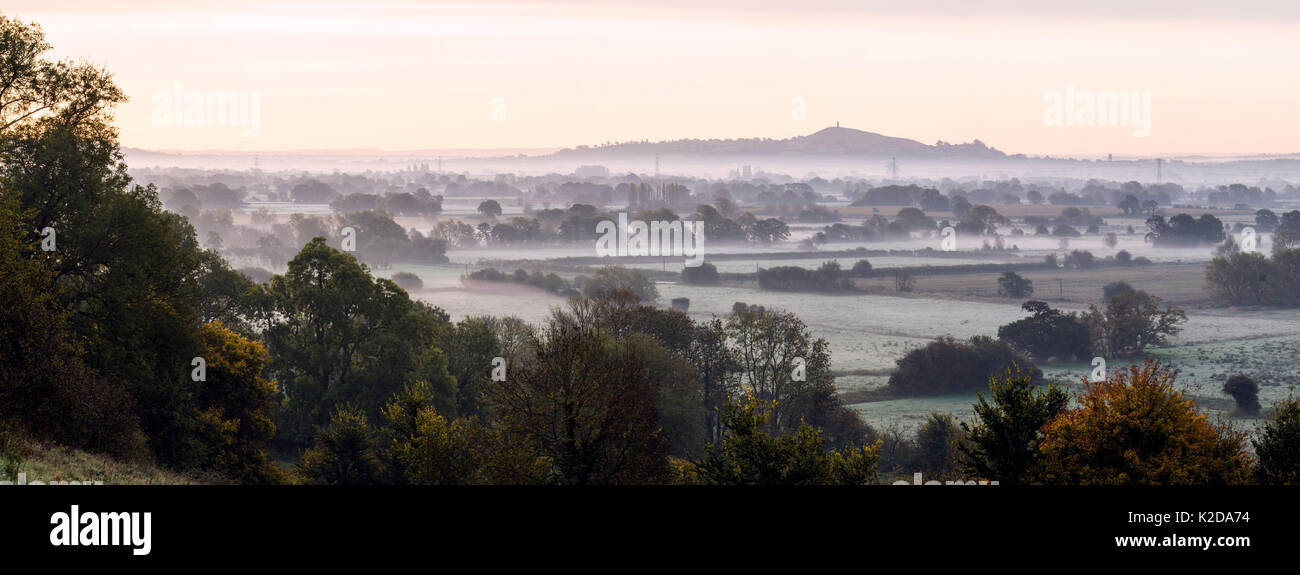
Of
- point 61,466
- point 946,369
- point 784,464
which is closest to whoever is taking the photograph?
point 61,466

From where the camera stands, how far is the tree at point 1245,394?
6644 cm

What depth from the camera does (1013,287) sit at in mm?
131875

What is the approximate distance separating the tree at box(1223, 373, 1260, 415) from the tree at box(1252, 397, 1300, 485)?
1655 inches

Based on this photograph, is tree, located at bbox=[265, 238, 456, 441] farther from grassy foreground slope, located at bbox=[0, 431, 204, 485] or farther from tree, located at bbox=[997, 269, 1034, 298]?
tree, located at bbox=[997, 269, 1034, 298]

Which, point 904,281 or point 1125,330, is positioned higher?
point 904,281

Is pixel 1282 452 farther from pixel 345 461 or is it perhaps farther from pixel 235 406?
pixel 235 406

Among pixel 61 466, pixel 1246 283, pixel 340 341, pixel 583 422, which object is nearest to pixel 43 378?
pixel 61 466

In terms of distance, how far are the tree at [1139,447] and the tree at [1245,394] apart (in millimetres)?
43913

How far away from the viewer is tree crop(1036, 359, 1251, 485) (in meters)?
25.7

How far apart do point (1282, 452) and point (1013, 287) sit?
10779 cm

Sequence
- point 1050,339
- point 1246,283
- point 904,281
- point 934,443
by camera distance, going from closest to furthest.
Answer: point 934,443
point 1050,339
point 1246,283
point 904,281

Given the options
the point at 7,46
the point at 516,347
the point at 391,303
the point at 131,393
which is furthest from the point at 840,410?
the point at 7,46
